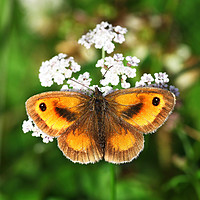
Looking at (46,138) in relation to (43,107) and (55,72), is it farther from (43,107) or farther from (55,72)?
(55,72)

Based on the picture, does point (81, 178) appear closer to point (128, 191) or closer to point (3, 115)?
point (128, 191)

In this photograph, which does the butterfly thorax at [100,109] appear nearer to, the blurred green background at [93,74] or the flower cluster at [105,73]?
the flower cluster at [105,73]

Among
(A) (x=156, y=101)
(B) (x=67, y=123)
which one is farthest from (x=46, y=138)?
(A) (x=156, y=101)

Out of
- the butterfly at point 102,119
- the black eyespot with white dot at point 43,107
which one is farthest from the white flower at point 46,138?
the black eyespot with white dot at point 43,107

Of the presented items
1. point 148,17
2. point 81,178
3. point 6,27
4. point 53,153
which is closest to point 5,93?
point 6,27

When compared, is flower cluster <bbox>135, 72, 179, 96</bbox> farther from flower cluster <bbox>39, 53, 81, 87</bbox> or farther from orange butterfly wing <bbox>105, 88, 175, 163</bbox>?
flower cluster <bbox>39, 53, 81, 87</bbox>


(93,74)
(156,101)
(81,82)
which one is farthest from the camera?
Answer: (93,74)

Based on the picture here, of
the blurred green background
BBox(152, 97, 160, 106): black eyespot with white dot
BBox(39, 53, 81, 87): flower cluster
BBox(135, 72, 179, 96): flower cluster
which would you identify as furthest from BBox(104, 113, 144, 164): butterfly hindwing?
the blurred green background

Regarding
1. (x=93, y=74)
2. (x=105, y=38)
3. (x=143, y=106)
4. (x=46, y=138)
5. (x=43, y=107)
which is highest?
(x=105, y=38)
